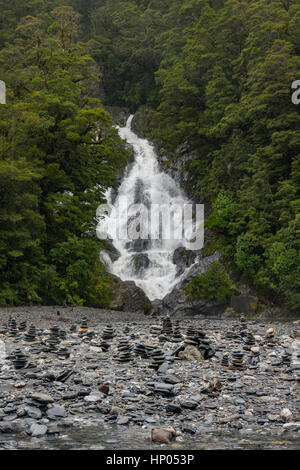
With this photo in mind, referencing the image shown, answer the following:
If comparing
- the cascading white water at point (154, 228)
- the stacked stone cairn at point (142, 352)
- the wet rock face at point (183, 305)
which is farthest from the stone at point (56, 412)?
the wet rock face at point (183, 305)

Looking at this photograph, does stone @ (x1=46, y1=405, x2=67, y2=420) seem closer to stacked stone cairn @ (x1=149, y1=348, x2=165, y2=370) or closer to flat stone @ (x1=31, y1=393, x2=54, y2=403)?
flat stone @ (x1=31, y1=393, x2=54, y2=403)

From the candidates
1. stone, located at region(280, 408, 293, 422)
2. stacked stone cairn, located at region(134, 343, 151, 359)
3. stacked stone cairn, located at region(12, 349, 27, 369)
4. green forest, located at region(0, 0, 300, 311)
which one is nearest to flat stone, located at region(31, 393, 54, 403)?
stacked stone cairn, located at region(12, 349, 27, 369)

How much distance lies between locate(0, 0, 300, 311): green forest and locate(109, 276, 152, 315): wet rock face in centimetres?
63

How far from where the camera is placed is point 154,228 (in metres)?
29.6

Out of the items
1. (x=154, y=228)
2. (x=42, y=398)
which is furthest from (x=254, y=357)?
(x=154, y=228)

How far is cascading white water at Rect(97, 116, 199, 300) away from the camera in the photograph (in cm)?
2648

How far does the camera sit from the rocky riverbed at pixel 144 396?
425 cm

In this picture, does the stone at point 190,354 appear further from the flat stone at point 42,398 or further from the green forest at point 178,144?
the green forest at point 178,144

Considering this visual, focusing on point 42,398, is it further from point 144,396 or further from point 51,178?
point 51,178

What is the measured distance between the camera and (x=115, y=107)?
152 ft

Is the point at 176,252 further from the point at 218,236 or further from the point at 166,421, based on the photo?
the point at 166,421

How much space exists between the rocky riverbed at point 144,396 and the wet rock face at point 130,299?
49.2 feet

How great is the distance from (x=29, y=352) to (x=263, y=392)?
396 centimetres
